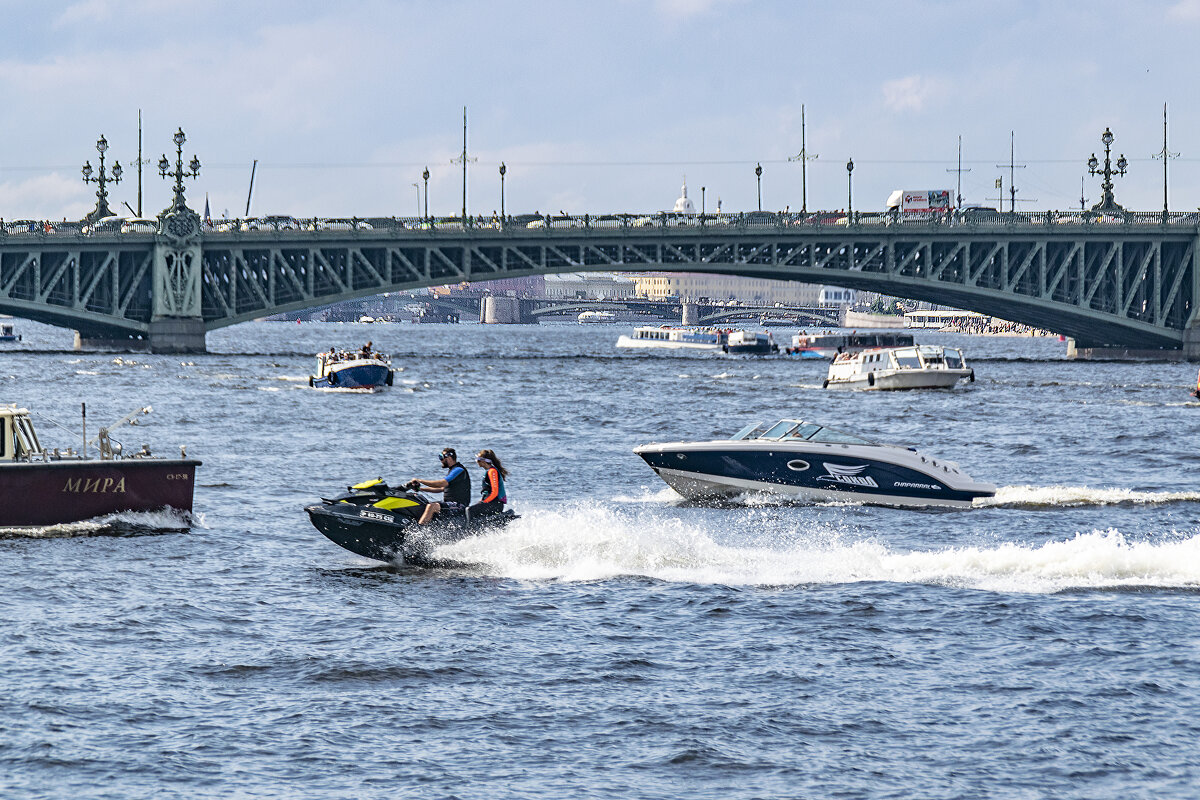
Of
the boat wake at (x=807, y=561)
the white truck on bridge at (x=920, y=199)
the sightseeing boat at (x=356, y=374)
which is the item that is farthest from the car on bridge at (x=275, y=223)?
the boat wake at (x=807, y=561)

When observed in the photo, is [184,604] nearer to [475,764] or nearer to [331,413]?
[475,764]

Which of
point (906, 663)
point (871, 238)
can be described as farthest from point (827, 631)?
point (871, 238)

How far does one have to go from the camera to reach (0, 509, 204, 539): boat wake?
90.8ft

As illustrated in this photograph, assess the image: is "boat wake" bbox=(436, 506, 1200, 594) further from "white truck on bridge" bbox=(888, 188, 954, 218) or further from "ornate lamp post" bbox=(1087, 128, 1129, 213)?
"white truck on bridge" bbox=(888, 188, 954, 218)

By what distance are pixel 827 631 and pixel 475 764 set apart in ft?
22.8

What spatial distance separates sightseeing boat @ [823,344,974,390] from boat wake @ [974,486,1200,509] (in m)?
45.4

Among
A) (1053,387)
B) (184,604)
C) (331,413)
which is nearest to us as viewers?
(184,604)

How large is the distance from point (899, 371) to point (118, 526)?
57.9 metres

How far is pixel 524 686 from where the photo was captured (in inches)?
728

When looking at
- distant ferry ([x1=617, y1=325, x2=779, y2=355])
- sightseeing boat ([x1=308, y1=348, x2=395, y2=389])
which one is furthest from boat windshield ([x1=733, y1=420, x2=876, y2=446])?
distant ferry ([x1=617, y1=325, x2=779, y2=355])

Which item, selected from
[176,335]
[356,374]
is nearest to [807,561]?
[356,374]

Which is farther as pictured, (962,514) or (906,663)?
(962,514)

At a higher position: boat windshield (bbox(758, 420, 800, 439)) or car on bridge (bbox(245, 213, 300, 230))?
car on bridge (bbox(245, 213, 300, 230))

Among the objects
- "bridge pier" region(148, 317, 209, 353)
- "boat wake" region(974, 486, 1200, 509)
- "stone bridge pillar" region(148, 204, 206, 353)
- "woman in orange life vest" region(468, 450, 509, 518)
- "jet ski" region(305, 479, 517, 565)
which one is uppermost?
"stone bridge pillar" region(148, 204, 206, 353)
